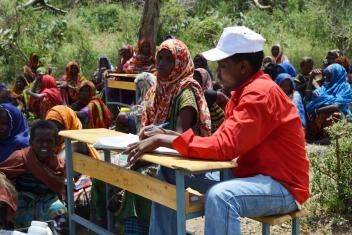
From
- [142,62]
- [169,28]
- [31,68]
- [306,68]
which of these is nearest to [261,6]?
[169,28]

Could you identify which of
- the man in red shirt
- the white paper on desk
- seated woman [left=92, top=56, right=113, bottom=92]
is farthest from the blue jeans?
seated woman [left=92, top=56, right=113, bottom=92]

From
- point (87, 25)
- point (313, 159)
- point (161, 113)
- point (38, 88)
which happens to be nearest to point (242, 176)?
point (161, 113)

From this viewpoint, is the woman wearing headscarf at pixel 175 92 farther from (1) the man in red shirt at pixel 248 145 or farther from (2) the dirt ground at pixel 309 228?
(2) the dirt ground at pixel 309 228

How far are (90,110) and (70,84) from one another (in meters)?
1.79

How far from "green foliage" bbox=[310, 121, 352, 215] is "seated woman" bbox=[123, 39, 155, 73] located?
4576mm

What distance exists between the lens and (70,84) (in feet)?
25.8

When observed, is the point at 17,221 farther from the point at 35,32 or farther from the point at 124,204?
the point at 35,32

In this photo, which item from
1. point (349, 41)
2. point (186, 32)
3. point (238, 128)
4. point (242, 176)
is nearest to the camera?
point (238, 128)

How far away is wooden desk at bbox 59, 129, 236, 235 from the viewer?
260cm

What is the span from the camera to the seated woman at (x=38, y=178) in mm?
3770

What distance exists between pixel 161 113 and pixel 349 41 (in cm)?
1043

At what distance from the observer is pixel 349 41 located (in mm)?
13023

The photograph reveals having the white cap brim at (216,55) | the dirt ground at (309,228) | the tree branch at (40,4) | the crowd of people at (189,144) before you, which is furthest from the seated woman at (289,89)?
the tree branch at (40,4)

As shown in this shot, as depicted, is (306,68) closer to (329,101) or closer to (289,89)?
(329,101)
